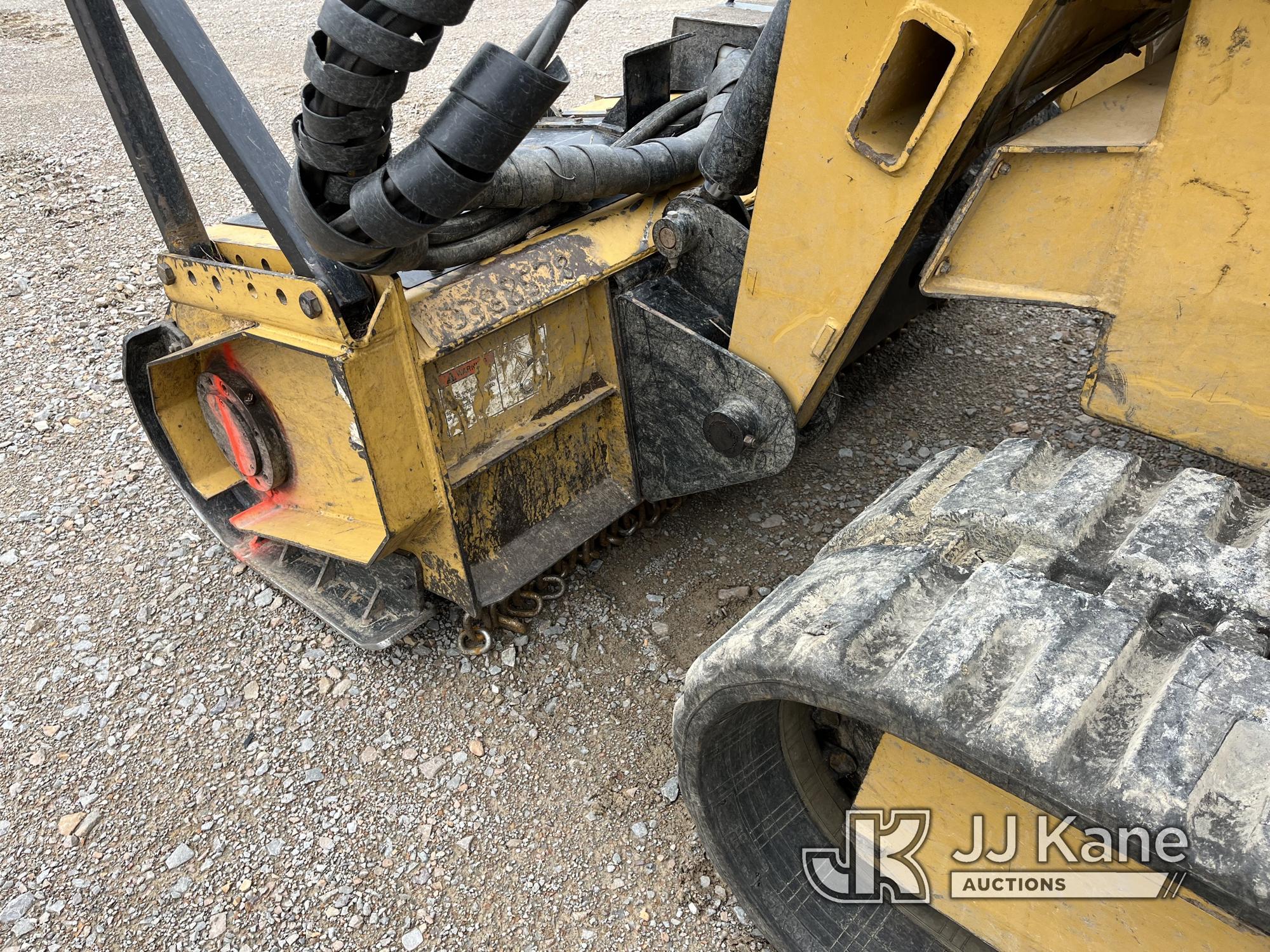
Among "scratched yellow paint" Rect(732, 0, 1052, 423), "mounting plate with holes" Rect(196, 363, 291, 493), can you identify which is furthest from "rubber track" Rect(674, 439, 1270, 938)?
"mounting plate with holes" Rect(196, 363, 291, 493)

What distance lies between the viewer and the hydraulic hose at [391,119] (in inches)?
49.0

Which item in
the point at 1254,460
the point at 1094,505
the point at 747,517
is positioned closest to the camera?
the point at 1254,460

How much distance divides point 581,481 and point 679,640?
21.2 inches

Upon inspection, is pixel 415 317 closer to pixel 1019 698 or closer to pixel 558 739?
pixel 558 739

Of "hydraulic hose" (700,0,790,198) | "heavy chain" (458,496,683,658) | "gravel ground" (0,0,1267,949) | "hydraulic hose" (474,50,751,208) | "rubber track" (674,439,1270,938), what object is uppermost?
"hydraulic hose" (700,0,790,198)

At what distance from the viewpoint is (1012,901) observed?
1568 millimetres

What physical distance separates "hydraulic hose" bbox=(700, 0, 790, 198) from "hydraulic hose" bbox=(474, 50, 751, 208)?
98 mm

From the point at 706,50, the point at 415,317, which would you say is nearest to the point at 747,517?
the point at 415,317

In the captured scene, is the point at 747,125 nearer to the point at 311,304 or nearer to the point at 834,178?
the point at 834,178

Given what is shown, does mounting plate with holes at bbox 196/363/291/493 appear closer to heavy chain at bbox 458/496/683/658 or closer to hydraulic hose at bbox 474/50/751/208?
heavy chain at bbox 458/496/683/658

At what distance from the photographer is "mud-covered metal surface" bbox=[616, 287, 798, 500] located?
82.6 inches

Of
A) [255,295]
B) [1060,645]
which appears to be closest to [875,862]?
[1060,645]

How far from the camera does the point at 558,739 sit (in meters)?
2.40

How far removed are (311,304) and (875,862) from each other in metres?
1.60
